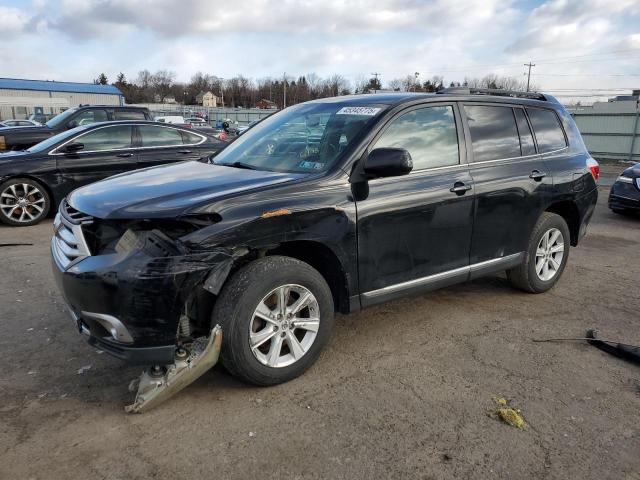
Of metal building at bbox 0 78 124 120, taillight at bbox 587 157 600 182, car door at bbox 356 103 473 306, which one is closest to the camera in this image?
car door at bbox 356 103 473 306

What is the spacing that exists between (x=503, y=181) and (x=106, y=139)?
681cm

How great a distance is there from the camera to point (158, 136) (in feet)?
29.9

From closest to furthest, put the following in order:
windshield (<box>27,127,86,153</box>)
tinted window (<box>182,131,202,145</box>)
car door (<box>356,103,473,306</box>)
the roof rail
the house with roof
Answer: car door (<box>356,103,473,306</box>) → the roof rail → windshield (<box>27,127,86,153</box>) → tinted window (<box>182,131,202,145</box>) → the house with roof

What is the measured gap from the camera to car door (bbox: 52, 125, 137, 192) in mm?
8266

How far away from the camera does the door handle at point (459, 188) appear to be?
13.0ft

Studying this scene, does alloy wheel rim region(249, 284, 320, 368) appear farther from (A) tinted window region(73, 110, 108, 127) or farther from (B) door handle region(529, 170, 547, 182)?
(A) tinted window region(73, 110, 108, 127)

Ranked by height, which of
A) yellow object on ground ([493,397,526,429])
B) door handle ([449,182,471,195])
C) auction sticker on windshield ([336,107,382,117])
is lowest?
yellow object on ground ([493,397,526,429])

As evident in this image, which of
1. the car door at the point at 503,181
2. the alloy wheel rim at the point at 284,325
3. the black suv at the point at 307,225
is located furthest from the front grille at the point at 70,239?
the car door at the point at 503,181

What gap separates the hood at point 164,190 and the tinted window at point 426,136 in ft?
2.68

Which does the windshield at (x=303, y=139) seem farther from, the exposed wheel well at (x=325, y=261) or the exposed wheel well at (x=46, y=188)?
the exposed wheel well at (x=46, y=188)

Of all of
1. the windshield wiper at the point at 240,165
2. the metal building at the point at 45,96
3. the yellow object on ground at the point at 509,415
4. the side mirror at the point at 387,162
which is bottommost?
the yellow object on ground at the point at 509,415

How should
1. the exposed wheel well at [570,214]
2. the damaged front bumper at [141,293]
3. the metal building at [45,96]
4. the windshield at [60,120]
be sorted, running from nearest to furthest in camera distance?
1. the damaged front bumper at [141,293]
2. the exposed wheel well at [570,214]
3. the windshield at [60,120]
4. the metal building at [45,96]

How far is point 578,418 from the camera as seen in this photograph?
297 cm

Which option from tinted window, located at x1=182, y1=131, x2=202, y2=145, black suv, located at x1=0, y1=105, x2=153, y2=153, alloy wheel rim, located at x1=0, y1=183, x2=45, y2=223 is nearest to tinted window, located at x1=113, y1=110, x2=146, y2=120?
black suv, located at x1=0, y1=105, x2=153, y2=153
